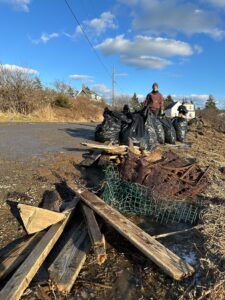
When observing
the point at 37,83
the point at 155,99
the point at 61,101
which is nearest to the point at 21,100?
the point at 37,83

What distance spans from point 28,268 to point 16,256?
0.36 metres

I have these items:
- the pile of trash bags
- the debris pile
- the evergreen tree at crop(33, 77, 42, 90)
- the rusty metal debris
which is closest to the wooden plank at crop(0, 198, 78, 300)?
the debris pile

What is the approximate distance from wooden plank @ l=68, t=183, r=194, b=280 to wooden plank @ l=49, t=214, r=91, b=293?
0.30 metres

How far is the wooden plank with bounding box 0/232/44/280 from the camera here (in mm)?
2840

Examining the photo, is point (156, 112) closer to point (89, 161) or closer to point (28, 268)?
point (89, 161)

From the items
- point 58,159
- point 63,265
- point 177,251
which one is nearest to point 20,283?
point 63,265

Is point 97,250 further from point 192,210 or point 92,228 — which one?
point 192,210

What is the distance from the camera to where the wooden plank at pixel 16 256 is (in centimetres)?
284

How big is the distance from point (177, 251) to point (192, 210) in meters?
1.09

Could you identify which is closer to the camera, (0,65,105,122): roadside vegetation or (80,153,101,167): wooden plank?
(80,153,101,167): wooden plank

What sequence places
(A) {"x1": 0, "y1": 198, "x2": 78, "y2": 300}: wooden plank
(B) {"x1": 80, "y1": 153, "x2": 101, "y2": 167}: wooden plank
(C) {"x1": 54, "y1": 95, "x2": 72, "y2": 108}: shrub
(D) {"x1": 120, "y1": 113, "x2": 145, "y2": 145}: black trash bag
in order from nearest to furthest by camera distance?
1. (A) {"x1": 0, "y1": 198, "x2": 78, "y2": 300}: wooden plank
2. (B) {"x1": 80, "y1": 153, "x2": 101, "y2": 167}: wooden plank
3. (D) {"x1": 120, "y1": 113, "x2": 145, "y2": 145}: black trash bag
4. (C) {"x1": 54, "y1": 95, "x2": 72, "y2": 108}: shrub

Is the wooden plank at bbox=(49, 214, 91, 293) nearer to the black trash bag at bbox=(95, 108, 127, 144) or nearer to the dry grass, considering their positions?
the black trash bag at bbox=(95, 108, 127, 144)

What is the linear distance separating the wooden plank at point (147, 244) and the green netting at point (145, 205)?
0.54 meters

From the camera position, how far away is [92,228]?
3178 mm
